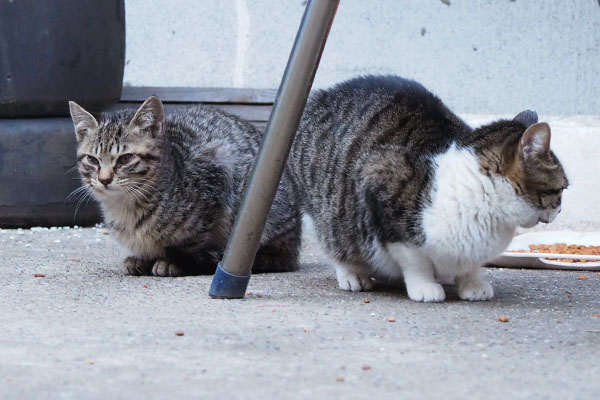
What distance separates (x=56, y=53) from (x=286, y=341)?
2.74m

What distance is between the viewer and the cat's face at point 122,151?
3395 millimetres

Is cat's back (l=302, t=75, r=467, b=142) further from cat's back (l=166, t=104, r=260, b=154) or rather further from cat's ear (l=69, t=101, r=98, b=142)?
cat's ear (l=69, t=101, r=98, b=142)

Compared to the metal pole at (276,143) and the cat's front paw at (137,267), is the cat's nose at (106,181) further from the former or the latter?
the metal pole at (276,143)

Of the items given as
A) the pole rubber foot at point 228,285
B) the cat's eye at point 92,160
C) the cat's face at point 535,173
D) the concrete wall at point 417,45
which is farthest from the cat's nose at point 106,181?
the concrete wall at point 417,45

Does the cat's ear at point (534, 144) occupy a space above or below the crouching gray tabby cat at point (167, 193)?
above

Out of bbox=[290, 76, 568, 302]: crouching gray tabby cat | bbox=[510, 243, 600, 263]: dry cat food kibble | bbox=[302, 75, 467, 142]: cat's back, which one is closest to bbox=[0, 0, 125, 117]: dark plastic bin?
bbox=[302, 75, 467, 142]: cat's back

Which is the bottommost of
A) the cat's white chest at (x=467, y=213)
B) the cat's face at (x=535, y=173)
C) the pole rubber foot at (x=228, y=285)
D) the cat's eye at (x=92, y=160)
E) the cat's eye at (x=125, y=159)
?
the cat's eye at (x=92, y=160)

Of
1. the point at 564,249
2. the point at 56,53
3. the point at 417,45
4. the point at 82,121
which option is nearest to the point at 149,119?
the point at 82,121

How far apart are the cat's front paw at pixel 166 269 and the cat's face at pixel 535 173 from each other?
4.23 feet

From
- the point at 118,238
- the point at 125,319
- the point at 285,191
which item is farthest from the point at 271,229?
the point at 125,319

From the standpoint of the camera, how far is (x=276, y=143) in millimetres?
2576

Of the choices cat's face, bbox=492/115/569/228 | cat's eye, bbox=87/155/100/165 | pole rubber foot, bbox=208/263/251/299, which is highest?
cat's face, bbox=492/115/569/228

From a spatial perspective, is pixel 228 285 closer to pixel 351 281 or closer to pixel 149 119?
pixel 351 281

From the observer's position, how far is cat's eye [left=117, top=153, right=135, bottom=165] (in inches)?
135
